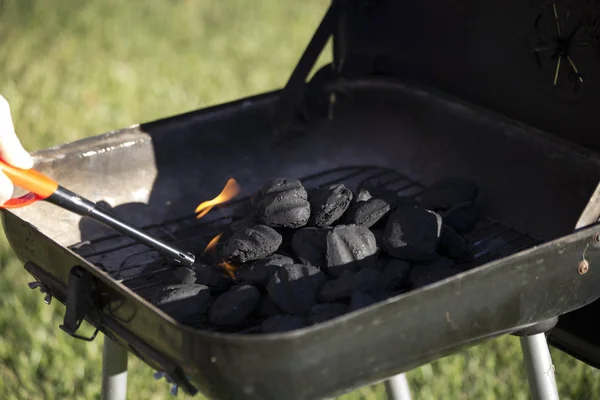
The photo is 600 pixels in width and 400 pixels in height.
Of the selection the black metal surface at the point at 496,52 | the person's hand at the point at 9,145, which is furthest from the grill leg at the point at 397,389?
the person's hand at the point at 9,145

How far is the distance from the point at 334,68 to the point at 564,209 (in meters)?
0.69

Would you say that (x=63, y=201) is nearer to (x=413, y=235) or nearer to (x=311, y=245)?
(x=311, y=245)

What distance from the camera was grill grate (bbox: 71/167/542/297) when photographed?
1.67m

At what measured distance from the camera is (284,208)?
5.43ft

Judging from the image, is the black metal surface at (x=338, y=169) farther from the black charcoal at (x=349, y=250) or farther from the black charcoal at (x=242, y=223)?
the black charcoal at (x=349, y=250)

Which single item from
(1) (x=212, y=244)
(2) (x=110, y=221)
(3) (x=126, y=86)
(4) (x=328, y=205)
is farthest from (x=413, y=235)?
(3) (x=126, y=86)

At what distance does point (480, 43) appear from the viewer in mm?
1948

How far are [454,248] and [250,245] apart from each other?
0.38m

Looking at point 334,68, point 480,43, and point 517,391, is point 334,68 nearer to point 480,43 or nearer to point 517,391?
point 480,43

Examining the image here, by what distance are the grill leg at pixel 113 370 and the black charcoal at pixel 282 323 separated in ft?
1.44

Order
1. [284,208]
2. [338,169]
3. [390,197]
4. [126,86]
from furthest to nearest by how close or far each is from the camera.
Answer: [126,86]
[338,169]
[390,197]
[284,208]

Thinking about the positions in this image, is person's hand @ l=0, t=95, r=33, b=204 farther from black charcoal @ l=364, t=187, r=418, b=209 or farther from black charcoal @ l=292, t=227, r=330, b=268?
black charcoal @ l=364, t=187, r=418, b=209

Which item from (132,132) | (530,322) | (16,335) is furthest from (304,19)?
(530,322)

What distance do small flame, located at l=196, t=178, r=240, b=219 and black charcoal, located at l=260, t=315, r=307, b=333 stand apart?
1.72 feet
